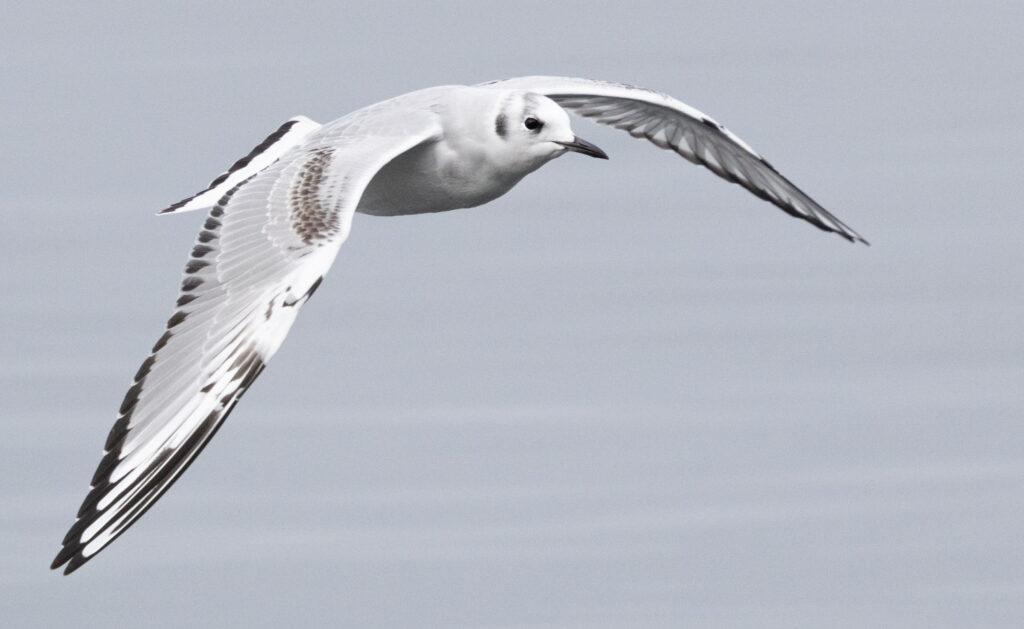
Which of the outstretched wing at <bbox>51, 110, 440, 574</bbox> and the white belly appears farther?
the white belly

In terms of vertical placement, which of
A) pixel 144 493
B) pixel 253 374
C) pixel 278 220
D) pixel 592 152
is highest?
pixel 592 152

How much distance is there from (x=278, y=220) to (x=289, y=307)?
606 millimetres

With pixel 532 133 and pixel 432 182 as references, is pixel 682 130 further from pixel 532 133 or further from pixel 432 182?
pixel 432 182

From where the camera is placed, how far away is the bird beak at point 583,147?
9.63 meters

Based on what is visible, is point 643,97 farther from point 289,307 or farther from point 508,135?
point 289,307

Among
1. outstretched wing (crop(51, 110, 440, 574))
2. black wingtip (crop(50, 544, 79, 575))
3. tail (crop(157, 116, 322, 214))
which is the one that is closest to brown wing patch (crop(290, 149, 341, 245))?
outstretched wing (crop(51, 110, 440, 574))

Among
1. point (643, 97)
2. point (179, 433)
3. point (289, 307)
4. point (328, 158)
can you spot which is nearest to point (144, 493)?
point (179, 433)

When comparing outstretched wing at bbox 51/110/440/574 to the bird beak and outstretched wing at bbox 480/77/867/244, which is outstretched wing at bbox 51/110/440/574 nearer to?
the bird beak

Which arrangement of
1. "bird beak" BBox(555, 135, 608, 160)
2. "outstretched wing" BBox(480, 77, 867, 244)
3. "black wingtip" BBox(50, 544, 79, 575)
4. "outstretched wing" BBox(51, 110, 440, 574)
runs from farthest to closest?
"outstretched wing" BBox(480, 77, 867, 244), "bird beak" BBox(555, 135, 608, 160), "outstretched wing" BBox(51, 110, 440, 574), "black wingtip" BBox(50, 544, 79, 575)

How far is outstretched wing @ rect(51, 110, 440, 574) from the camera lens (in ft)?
25.6

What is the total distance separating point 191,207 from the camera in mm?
9977

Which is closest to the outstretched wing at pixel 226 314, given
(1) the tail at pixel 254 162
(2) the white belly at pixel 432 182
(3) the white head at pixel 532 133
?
(2) the white belly at pixel 432 182

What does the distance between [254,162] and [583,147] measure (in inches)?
72.1

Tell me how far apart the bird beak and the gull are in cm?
1
